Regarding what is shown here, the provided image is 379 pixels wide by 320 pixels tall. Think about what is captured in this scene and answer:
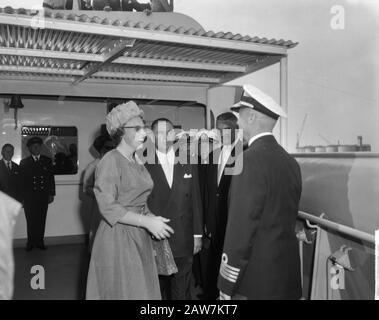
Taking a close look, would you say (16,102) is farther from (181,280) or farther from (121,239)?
(121,239)

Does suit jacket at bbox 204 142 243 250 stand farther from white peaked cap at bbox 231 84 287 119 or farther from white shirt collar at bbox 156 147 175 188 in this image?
white peaked cap at bbox 231 84 287 119

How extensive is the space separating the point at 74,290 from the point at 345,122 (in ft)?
82.0

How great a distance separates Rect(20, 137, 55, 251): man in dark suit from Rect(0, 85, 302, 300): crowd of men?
19 millimetres

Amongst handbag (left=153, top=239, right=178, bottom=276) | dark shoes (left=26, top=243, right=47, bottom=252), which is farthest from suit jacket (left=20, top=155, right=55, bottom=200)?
handbag (left=153, top=239, right=178, bottom=276)

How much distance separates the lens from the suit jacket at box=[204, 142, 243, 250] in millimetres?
4348

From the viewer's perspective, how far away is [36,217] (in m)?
7.31

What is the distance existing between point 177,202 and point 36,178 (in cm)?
460

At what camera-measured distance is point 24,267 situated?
6129 mm

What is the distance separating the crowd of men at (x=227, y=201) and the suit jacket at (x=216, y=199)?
0.04ft

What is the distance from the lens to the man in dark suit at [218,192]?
433 cm
